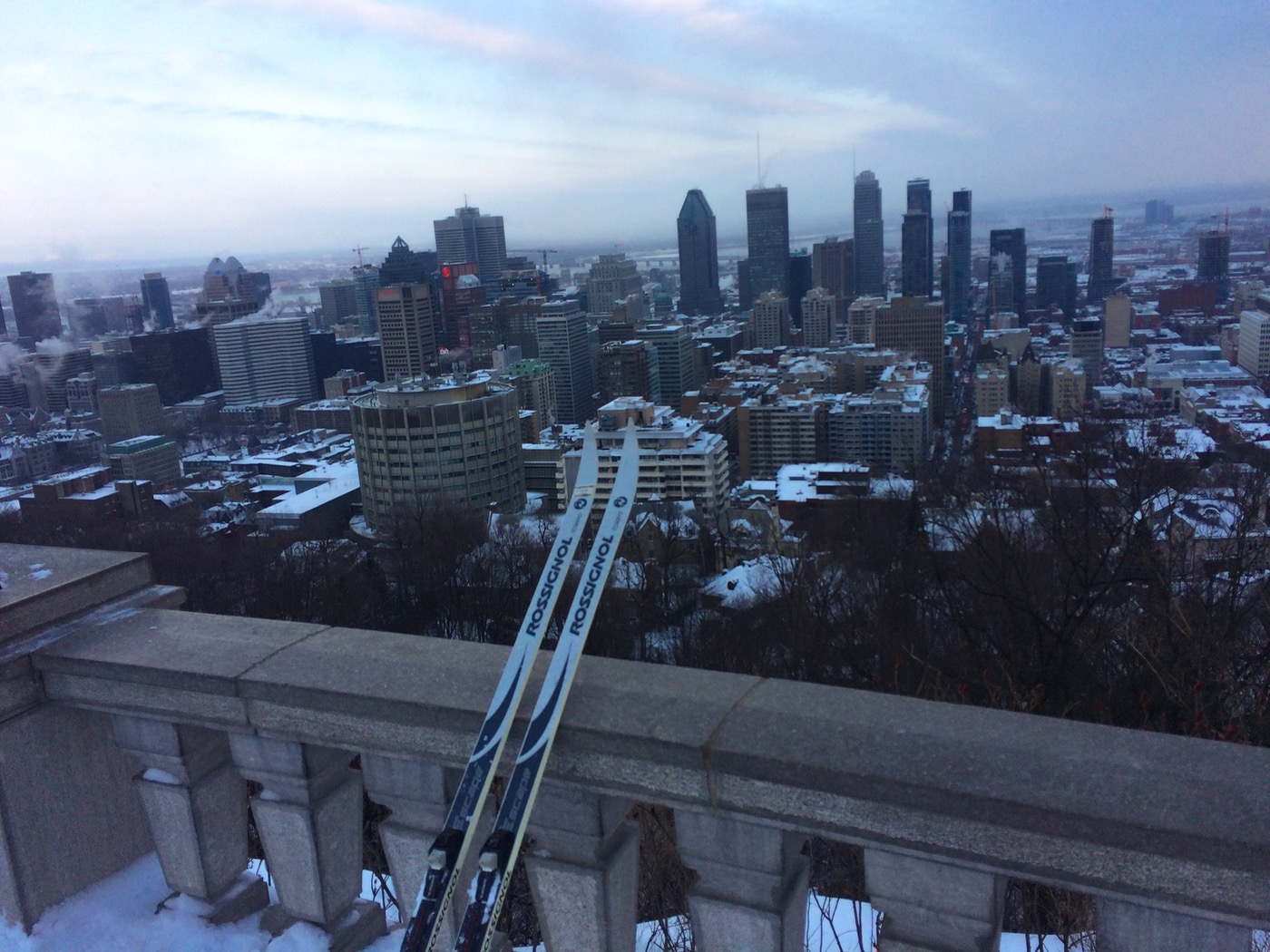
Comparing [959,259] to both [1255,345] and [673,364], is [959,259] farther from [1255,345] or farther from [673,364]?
[1255,345]

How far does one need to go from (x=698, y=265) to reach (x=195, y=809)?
12246 cm

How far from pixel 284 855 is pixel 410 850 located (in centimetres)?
25

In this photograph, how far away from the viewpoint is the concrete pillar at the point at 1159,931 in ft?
3.35

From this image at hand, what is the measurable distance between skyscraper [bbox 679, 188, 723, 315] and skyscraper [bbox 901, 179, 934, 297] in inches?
872

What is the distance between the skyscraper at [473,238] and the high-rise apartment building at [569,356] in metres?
53.7

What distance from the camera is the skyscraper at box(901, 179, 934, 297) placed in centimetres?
10788

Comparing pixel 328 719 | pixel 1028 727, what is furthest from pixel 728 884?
pixel 328 719

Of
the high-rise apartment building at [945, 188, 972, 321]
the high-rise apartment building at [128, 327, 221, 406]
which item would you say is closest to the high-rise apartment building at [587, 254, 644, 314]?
the high-rise apartment building at [945, 188, 972, 321]

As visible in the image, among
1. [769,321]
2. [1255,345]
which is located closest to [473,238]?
[769,321]

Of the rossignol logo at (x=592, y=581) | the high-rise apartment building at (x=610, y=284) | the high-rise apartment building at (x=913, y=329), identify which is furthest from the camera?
the high-rise apartment building at (x=610, y=284)

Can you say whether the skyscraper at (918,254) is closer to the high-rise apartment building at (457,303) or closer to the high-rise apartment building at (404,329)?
the high-rise apartment building at (457,303)

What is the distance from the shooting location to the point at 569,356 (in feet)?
229

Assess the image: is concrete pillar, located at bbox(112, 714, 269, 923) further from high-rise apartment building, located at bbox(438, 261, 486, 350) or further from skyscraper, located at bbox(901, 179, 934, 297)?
skyscraper, located at bbox(901, 179, 934, 297)

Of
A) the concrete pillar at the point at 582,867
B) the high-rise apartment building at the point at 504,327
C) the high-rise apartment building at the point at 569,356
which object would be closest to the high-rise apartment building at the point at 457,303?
the high-rise apartment building at the point at 504,327
